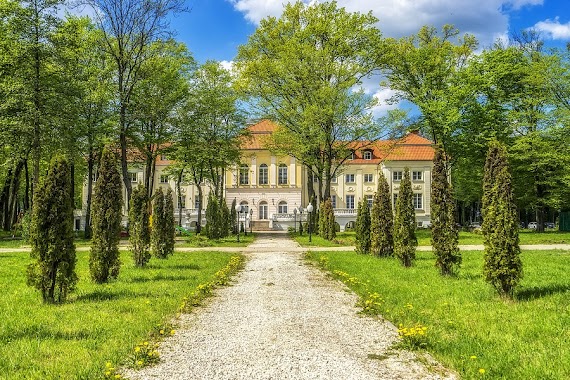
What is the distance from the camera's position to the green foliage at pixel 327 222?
90.7 ft

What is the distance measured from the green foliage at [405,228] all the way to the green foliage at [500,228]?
15.9 feet

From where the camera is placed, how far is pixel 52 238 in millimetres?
7707

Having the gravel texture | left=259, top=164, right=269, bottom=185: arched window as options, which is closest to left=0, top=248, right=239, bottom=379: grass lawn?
the gravel texture

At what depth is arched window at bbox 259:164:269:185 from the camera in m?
53.8

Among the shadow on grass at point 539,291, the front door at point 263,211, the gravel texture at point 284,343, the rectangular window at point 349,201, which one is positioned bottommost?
the gravel texture at point 284,343

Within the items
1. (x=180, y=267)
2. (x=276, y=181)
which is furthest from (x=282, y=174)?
(x=180, y=267)

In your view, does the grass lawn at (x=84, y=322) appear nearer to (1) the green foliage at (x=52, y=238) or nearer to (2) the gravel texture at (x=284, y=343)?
(1) the green foliage at (x=52, y=238)

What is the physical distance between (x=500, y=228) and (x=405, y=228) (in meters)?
5.24

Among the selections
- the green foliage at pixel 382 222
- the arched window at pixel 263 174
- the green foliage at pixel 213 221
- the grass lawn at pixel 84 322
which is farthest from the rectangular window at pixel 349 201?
the grass lawn at pixel 84 322

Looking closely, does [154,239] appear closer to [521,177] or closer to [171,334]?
[171,334]

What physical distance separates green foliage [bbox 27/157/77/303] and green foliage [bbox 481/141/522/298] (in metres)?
6.83

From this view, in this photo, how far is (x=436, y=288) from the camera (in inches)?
367

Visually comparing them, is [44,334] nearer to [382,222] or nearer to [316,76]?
[382,222]

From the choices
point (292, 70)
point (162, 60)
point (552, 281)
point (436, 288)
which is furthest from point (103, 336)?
point (162, 60)
